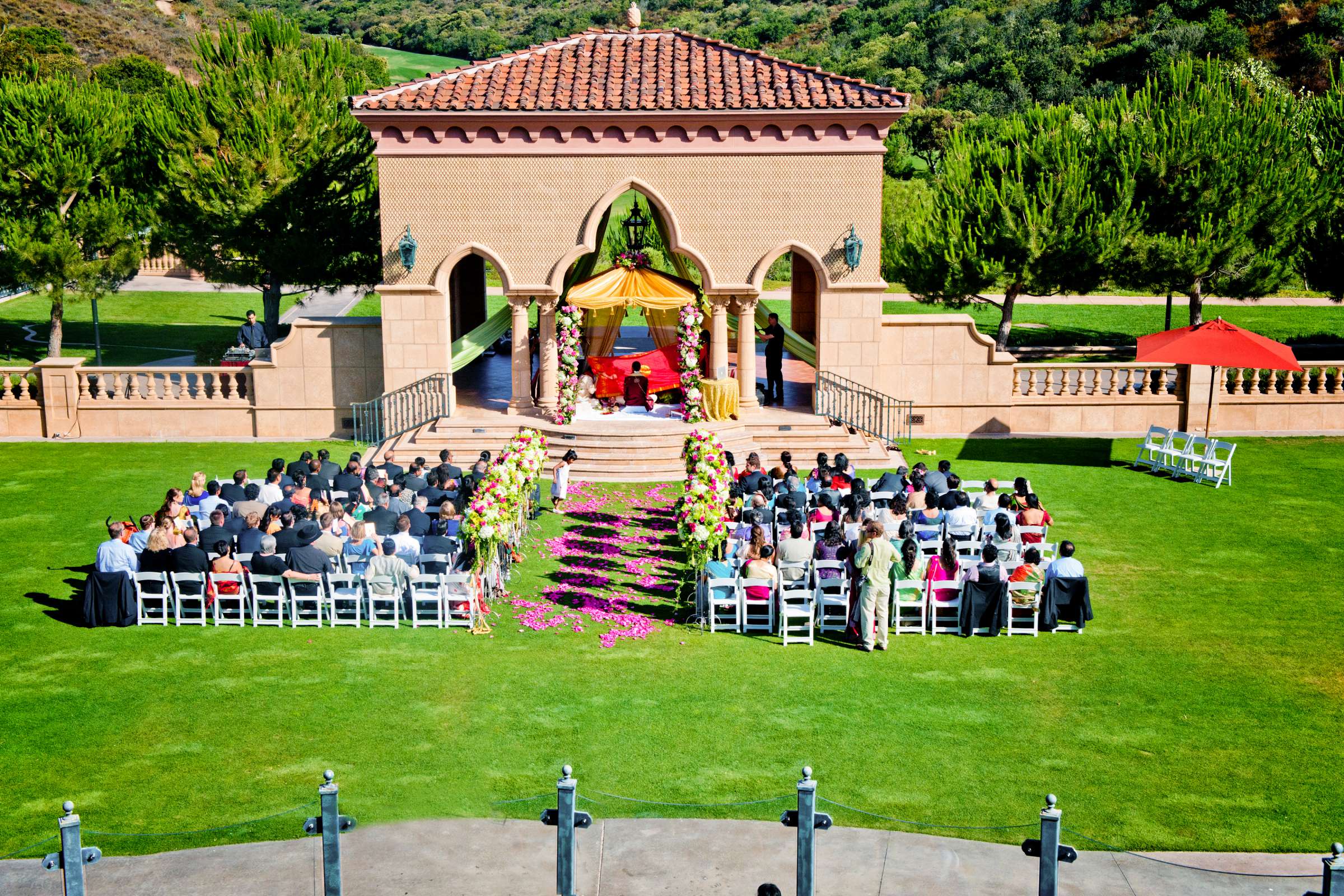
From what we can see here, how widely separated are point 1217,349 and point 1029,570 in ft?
32.3

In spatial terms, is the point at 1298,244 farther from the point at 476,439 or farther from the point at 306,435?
the point at 306,435

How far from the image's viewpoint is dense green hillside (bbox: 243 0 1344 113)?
7506 cm

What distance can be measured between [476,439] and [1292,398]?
58.3ft

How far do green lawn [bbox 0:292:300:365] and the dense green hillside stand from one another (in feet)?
136

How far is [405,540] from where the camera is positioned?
61.0ft

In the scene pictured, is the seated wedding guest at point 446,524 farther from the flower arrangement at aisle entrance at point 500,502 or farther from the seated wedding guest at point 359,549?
the seated wedding guest at point 359,549

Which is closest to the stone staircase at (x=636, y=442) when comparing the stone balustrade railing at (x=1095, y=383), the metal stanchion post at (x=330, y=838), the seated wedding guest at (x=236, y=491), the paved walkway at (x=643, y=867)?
the stone balustrade railing at (x=1095, y=383)

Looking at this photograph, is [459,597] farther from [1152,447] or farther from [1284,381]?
[1284,381]

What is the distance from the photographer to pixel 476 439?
27406 millimetres

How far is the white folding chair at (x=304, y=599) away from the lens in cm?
1803

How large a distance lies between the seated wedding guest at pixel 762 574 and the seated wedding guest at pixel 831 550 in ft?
2.17

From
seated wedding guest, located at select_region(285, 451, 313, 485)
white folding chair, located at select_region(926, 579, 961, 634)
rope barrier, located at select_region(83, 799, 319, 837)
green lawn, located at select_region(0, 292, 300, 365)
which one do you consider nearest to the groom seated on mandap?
seated wedding guest, located at select_region(285, 451, 313, 485)

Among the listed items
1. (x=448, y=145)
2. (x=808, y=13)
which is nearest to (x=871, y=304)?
(x=448, y=145)

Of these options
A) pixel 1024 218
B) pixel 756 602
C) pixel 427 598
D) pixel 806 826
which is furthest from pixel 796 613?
pixel 1024 218
